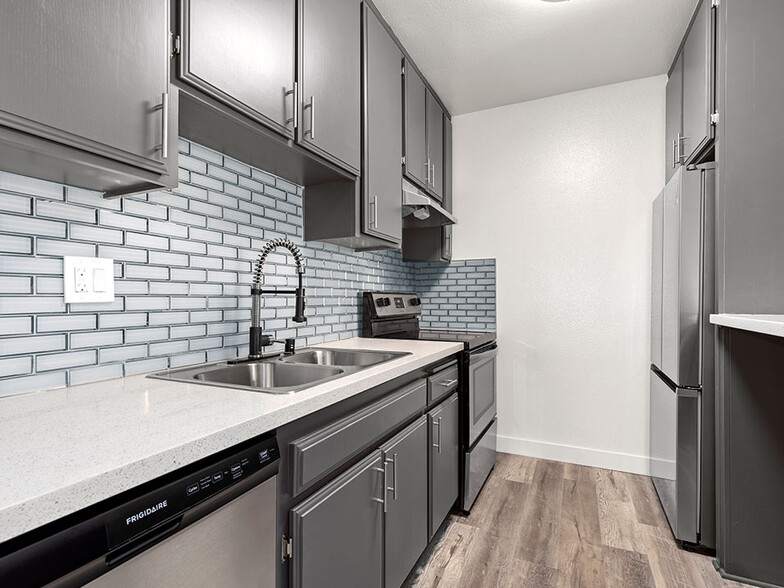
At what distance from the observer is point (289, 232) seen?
1.96 m

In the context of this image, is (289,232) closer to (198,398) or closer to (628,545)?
(198,398)

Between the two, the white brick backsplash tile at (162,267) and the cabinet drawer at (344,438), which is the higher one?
the white brick backsplash tile at (162,267)

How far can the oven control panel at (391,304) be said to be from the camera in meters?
2.54

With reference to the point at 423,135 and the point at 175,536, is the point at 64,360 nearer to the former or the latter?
the point at 175,536

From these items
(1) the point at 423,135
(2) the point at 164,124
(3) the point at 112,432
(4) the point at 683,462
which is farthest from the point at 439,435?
(1) the point at 423,135

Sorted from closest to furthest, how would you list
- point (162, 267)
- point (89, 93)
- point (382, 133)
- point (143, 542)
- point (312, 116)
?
point (143, 542), point (89, 93), point (162, 267), point (312, 116), point (382, 133)

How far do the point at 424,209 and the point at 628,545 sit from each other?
198cm

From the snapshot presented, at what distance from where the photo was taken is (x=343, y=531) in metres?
1.16

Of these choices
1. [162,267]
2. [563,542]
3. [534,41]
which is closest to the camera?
[162,267]

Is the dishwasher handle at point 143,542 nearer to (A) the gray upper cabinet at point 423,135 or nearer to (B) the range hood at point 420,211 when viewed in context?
(B) the range hood at point 420,211

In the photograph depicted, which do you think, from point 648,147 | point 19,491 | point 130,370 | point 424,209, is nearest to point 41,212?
point 130,370

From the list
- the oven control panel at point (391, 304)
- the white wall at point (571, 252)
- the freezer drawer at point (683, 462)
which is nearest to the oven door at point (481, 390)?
the white wall at point (571, 252)

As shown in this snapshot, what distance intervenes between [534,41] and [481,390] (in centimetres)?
200

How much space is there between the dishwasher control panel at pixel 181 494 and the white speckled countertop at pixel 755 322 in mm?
1392
